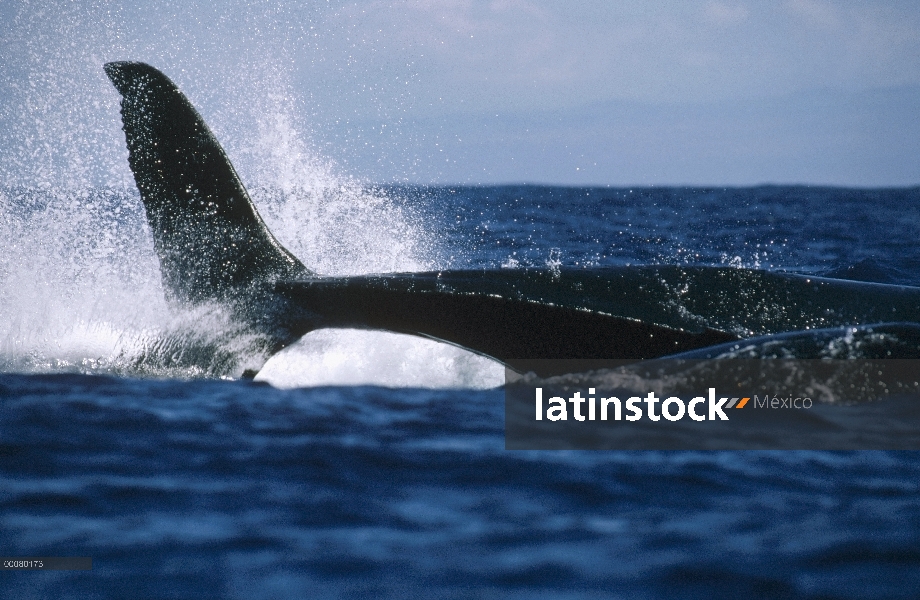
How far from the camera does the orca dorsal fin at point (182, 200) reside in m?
8.03

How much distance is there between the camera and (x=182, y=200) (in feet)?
26.7

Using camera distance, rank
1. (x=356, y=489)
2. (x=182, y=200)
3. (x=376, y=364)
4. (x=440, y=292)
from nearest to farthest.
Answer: (x=356, y=489)
(x=376, y=364)
(x=440, y=292)
(x=182, y=200)

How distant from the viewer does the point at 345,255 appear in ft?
43.2

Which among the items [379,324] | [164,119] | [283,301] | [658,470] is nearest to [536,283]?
[379,324]

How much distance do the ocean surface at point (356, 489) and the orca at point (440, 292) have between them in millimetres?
258

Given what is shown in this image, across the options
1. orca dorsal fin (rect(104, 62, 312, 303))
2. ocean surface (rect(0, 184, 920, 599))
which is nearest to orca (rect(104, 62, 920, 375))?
orca dorsal fin (rect(104, 62, 312, 303))

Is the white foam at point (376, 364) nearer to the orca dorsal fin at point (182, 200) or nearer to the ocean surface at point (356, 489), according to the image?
the ocean surface at point (356, 489)

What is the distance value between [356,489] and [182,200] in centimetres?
416

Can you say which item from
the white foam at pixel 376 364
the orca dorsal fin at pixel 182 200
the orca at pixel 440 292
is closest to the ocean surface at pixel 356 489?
the white foam at pixel 376 364

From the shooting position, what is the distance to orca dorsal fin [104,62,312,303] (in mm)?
8031

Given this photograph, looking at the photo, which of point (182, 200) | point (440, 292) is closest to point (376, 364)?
point (440, 292)

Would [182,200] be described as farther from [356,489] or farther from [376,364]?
[356,489]

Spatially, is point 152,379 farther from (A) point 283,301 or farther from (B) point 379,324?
(B) point 379,324

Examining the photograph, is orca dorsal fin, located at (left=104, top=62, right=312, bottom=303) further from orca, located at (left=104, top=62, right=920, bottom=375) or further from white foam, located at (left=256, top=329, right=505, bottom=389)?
white foam, located at (left=256, top=329, right=505, bottom=389)
